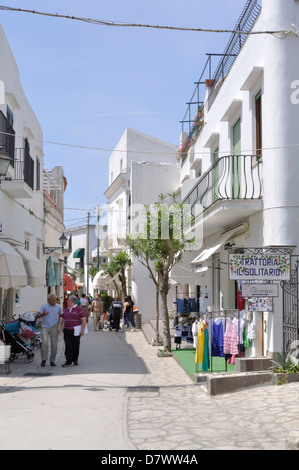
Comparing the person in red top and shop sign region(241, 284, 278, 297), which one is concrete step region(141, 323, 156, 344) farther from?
shop sign region(241, 284, 278, 297)

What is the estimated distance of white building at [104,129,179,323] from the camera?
2830 cm

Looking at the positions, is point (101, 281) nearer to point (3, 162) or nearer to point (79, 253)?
point (79, 253)

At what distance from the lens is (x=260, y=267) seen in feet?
33.9

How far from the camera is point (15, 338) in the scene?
1321cm

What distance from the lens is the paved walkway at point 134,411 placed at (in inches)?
254

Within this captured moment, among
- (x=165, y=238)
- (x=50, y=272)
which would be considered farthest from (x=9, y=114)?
(x=50, y=272)

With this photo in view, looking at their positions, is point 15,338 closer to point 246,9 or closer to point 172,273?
point 172,273

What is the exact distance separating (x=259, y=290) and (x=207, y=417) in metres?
3.24

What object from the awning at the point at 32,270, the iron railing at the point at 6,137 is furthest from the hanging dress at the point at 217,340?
the iron railing at the point at 6,137

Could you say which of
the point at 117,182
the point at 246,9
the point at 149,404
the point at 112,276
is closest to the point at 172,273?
the point at 246,9

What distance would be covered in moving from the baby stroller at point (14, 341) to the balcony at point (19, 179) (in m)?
3.77
